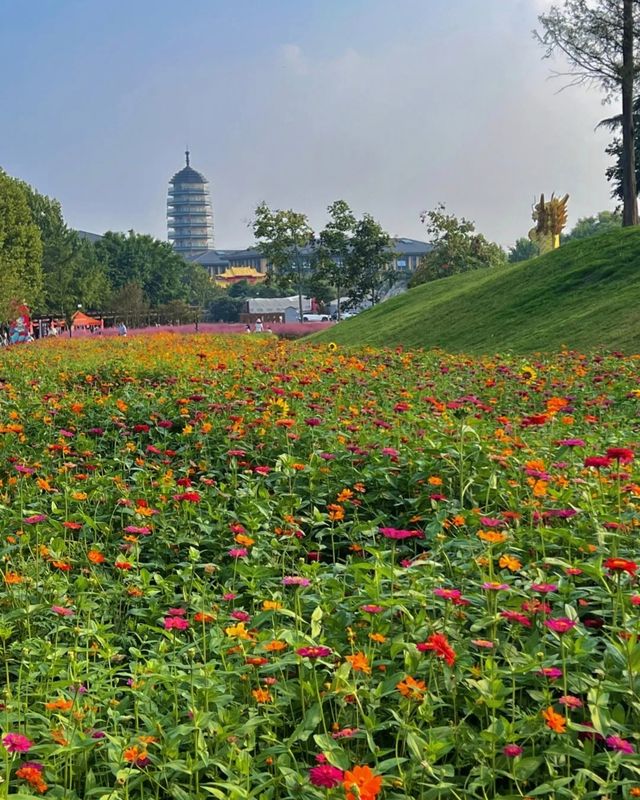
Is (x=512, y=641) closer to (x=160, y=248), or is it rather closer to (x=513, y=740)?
(x=513, y=740)

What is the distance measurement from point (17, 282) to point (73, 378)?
25136 mm

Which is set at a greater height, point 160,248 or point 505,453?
point 160,248

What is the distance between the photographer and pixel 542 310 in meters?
14.1

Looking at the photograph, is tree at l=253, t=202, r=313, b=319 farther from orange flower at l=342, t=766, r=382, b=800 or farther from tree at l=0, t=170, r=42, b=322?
orange flower at l=342, t=766, r=382, b=800

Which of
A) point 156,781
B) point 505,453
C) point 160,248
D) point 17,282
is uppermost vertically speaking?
point 160,248

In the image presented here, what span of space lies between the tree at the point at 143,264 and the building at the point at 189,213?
79385mm

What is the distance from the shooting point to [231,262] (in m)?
130

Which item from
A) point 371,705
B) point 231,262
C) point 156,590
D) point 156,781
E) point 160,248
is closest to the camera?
point 156,781

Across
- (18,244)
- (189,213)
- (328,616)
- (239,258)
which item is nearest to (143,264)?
(18,244)

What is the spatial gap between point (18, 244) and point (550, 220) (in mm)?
20778

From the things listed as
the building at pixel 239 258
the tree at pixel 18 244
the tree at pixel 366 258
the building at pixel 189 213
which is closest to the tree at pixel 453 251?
the tree at pixel 366 258

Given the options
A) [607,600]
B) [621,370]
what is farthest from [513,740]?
[621,370]

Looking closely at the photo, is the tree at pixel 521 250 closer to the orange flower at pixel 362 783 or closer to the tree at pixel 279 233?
the tree at pixel 279 233

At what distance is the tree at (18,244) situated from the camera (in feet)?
106
